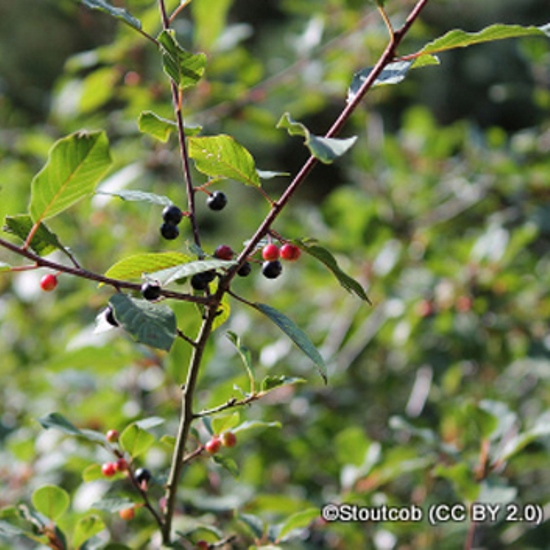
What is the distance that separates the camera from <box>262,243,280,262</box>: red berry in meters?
0.75

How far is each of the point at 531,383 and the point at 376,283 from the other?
55 centimetres

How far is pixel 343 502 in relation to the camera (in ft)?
4.15

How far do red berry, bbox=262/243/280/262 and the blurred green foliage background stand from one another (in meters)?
0.53

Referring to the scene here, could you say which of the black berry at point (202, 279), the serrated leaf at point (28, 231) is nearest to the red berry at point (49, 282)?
the serrated leaf at point (28, 231)

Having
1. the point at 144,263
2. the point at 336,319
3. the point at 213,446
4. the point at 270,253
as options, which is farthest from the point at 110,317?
the point at 336,319

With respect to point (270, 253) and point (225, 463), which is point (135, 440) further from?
point (270, 253)

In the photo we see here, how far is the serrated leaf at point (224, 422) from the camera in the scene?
0.95 m

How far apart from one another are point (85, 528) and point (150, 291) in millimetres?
435

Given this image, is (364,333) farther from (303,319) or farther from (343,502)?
(343,502)

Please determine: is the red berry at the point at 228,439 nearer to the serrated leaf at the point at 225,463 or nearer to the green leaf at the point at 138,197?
the serrated leaf at the point at 225,463

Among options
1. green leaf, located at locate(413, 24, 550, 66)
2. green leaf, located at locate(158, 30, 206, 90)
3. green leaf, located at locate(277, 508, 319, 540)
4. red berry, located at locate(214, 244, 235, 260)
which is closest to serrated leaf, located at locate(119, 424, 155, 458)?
green leaf, located at locate(277, 508, 319, 540)

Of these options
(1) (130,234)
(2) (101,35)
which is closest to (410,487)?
(1) (130,234)

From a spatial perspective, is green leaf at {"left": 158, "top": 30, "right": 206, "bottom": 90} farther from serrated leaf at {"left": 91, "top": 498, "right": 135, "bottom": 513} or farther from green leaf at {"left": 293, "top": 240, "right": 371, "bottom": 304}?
serrated leaf at {"left": 91, "top": 498, "right": 135, "bottom": 513}

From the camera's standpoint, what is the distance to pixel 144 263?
2.41 ft
